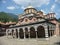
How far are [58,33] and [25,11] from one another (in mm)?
16112

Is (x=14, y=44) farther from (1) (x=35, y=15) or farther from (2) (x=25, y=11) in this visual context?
(2) (x=25, y=11)

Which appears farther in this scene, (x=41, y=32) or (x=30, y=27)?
(x=41, y=32)

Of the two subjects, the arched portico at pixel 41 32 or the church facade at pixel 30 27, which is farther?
the arched portico at pixel 41 32

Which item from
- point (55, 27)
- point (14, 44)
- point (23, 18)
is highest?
point (23, 18)

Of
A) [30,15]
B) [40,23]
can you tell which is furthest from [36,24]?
[30,15]

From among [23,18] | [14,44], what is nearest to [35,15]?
[23,18]

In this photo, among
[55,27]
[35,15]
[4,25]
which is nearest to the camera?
[55,27]

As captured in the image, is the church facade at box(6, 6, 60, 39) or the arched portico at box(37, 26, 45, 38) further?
the arched portico at box(37, 26, 45, 38)

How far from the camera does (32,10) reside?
5466 cm

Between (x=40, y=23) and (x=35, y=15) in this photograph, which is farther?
(x=35, y=15)

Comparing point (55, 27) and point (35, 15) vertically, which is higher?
point (35, 15)

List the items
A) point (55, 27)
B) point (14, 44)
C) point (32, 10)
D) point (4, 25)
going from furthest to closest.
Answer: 1. point (4, 25)
2. point (32, 10)
3. point (55, 27)
4. point (14, 44)

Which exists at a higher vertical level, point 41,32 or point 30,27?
point 30,27

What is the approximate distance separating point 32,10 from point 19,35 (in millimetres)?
11664
